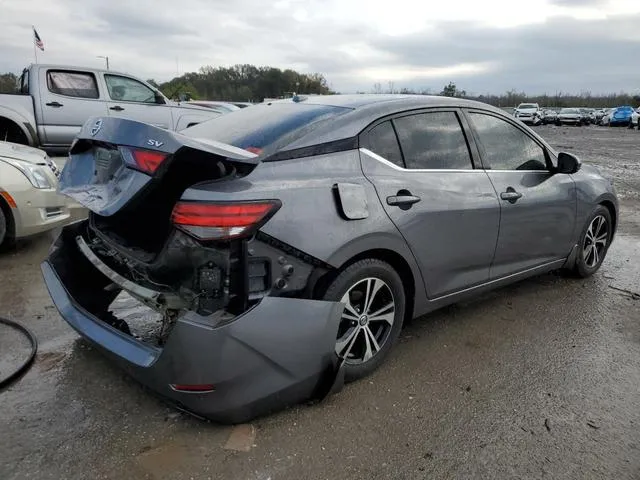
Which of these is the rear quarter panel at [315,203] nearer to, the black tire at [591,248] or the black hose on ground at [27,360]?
the black hose on ground at [27,360]

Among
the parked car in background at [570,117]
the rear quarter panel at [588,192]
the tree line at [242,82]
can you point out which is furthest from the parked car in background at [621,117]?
the rear quarter panel at [588,192]

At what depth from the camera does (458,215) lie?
11.0 feet

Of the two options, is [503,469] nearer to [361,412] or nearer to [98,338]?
[361,412]

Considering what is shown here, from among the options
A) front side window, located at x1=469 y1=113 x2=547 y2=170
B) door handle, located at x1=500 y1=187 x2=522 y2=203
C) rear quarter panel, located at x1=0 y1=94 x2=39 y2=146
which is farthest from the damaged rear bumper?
rear quarter panel, located at x1=0 y1=94 x2=39 y2=146

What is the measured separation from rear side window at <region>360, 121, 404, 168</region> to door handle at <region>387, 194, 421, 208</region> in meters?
0.22

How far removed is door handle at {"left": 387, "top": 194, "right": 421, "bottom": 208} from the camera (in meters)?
2.98

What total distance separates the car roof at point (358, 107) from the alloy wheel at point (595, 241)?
1721 millimetres

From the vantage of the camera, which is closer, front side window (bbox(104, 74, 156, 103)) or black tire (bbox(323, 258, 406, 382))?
black tire (bbox(323, 258, 406, 382))

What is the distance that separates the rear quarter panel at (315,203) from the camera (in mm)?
2449

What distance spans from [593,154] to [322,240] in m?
18.8

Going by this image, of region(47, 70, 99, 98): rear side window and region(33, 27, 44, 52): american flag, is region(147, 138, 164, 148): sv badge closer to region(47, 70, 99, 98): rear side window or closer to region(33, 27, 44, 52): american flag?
region(47, 70, 99, 98): rear side window

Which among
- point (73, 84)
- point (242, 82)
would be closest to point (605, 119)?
point (242, 82)

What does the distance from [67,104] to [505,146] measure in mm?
7736

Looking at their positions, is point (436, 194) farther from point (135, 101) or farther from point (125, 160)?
point (135, 101)
